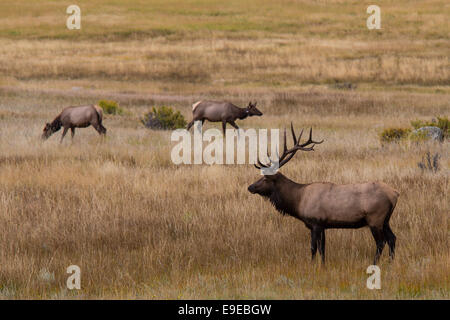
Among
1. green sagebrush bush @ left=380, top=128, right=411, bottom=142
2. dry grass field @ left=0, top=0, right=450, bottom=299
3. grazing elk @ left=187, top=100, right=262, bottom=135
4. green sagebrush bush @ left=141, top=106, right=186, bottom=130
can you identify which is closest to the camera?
dry grass field @ left=0, top=0, right=450, bottom=299

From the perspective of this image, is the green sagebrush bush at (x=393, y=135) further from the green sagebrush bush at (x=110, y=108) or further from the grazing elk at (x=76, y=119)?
the green sagebrush bush at (x=110, y=108)

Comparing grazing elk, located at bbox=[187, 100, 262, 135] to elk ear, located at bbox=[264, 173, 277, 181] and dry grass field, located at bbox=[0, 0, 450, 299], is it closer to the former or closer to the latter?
dry grass field, located at bbox=[0, 0, 450, 299]

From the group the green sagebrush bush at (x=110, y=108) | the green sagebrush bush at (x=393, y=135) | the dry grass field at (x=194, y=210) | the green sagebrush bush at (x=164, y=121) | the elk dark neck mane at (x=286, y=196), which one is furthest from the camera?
the green sagebrush bush at (x=110, y=108)

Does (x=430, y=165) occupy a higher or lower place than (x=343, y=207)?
higher

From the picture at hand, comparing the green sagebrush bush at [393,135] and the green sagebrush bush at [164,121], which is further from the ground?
the green sagebrush bush at [164,121]

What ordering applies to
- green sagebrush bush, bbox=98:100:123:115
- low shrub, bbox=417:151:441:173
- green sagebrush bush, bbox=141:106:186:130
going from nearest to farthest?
low shrub, bbox=417:151:441:173 → green sagebrush bush, bbox=141:106:186:130 → green sagebrush bush, bbox=98:100:123:115

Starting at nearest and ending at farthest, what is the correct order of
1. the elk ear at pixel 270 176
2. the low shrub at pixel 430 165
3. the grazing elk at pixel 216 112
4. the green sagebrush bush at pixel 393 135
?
1. the elk ear at pixel 270 176
2. the low shrub at pixel 430 165
3. the green sagebrush bush at pixel 393 135
4. the grazing elk at pixel 216 112

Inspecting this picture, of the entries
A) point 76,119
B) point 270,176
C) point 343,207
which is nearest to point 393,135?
point 76,119

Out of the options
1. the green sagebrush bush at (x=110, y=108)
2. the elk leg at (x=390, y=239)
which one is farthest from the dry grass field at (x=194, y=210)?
the green sagebrush bush at (x=110, y=108)

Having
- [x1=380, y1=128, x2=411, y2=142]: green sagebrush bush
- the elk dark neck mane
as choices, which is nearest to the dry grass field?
[x1=380, y1=128, x2=411, y2=142]: green sagebrush bush

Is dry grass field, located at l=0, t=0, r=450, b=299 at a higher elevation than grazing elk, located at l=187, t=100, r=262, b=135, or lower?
lower

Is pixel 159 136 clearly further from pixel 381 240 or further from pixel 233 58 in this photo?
pixel 233 58

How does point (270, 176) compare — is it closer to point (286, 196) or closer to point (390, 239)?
point (286, 196)
